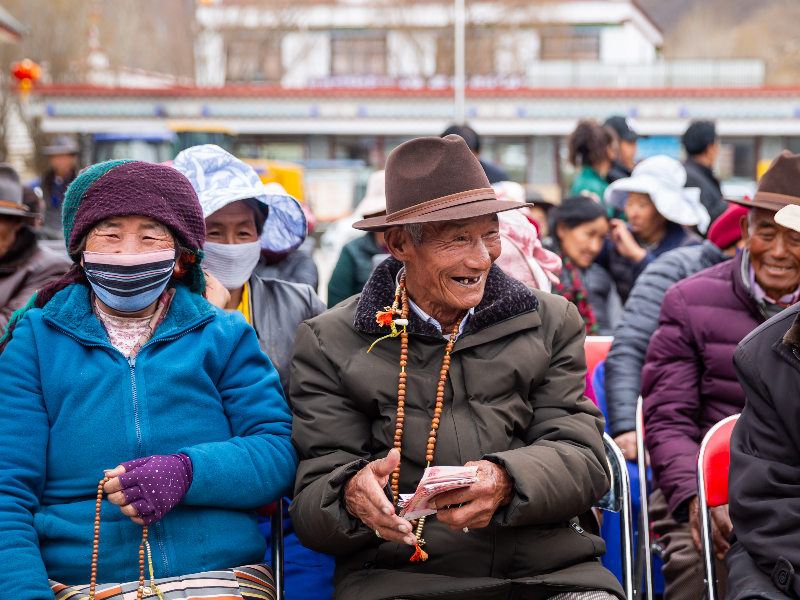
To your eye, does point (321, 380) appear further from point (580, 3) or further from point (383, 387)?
point (580, 3)

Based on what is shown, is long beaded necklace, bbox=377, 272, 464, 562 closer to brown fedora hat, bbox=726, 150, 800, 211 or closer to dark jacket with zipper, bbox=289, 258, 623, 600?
dark jacket with zipper, bbox=289, 258, 623, 600

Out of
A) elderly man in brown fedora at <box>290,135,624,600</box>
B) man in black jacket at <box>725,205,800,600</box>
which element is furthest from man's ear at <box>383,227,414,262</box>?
man in black jacket at <box>725,205,800,600</box>

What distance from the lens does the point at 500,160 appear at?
83.2 ft

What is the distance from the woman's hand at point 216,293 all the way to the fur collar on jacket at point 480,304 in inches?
24.7

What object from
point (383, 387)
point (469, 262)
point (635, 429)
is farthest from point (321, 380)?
point (635, 429)

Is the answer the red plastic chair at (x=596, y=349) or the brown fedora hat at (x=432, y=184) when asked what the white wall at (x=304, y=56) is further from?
the brown fedora hat at (x=432, y=184)

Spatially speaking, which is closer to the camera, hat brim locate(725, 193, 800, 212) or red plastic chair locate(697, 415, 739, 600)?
red plastic chair locate(697, 415, 739, 600)

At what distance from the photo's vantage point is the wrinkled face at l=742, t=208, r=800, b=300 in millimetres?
2967

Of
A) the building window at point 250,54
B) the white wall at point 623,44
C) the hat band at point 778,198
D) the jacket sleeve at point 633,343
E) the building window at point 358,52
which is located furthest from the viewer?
the building window at point 358,52

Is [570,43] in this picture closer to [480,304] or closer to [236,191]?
[236,191]

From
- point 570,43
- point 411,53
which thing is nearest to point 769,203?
point 411,53

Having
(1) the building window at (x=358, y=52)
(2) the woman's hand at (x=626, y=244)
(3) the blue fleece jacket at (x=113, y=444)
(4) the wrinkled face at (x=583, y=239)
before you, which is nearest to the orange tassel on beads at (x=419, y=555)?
(3) the blue fleece jacket at (x=113, y=444)

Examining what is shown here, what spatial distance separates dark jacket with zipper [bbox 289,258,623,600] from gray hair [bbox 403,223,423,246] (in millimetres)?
208

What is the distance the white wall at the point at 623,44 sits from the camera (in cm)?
3600
